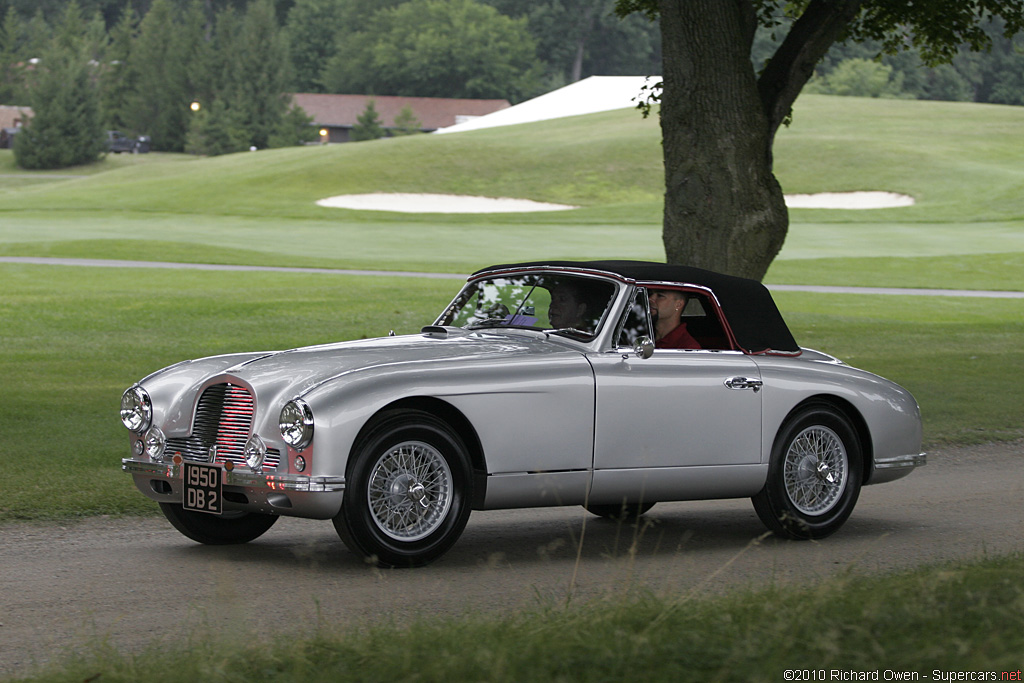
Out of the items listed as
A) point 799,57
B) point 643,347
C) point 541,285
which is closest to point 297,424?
point 643,347

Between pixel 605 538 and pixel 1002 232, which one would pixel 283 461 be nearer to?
pixel 605 538

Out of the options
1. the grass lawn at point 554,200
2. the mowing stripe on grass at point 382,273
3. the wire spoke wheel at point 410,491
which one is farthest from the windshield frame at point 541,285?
the grass lawn at point 554,200

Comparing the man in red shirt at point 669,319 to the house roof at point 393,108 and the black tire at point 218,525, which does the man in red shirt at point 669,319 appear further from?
the house roof at point 393,108

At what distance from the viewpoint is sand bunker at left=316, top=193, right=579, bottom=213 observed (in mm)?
54000

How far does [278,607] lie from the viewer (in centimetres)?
559

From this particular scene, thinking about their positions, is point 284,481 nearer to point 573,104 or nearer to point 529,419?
point 529,419

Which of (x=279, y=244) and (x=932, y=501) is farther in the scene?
(x=279, y=244)

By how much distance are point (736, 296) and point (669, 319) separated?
0.53m

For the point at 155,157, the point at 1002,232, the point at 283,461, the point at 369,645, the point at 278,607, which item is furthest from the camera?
the point at 155,157

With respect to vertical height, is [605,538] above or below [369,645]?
below

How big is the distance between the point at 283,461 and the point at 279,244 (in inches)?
1311

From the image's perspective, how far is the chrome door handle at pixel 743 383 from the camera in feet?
24.3

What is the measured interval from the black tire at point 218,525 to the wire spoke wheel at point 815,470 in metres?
3.10

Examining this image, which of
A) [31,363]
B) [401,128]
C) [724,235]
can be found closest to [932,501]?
[724,235]
